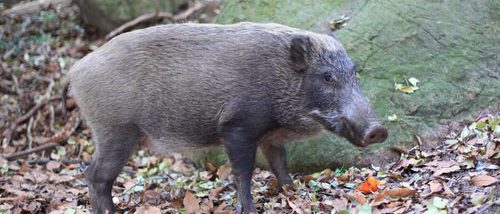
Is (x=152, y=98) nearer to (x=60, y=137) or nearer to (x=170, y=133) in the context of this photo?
(x=170, y=133)

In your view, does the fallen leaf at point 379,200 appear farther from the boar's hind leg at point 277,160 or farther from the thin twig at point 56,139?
the thin twig at point 56,139

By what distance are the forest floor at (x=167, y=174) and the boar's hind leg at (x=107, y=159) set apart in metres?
0.26

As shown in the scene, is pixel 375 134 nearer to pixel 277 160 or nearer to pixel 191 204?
pixel 277 160

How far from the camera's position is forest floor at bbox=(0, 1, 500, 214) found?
4.52 m

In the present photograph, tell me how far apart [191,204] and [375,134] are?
150 centimetres

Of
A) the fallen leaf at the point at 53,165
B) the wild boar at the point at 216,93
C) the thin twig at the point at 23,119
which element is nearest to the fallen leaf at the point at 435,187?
the wild boar at the point at 216,93

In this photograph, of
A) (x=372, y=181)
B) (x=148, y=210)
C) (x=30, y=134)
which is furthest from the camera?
(x=30, y=134)

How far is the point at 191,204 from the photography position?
5156mm

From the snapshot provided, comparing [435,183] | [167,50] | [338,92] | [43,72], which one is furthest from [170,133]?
[43,72]

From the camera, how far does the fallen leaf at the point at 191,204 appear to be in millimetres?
5113

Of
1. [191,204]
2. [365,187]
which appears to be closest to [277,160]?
[191,204]

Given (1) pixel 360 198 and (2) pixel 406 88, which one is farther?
(2) pixel 406 88

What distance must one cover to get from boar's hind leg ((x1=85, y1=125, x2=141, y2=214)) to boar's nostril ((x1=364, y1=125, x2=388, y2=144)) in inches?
70.0

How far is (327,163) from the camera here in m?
6.07
